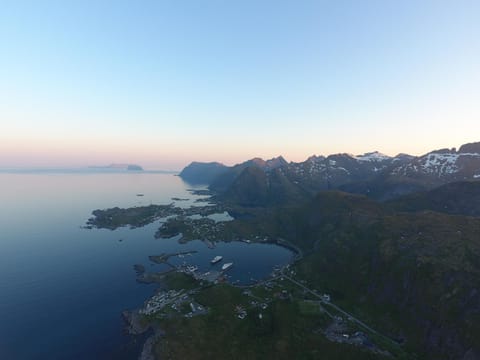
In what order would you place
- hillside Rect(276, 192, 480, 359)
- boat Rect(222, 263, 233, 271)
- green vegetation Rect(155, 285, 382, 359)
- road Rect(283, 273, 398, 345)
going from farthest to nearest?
boat Rect(222, 263, 233, 271), road Rect(283, 273, 398, 345), hillside Rect(276, 192, 480, 359), green vegetation Rect(155, 285, 382, 359)

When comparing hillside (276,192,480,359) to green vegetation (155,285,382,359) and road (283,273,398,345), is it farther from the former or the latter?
green vegetation (155,285,382,359)

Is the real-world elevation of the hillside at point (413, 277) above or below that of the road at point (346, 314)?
above

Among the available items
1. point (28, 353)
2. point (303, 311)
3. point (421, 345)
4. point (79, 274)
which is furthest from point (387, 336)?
point (79, 274)

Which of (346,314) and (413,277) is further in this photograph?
(413,277)

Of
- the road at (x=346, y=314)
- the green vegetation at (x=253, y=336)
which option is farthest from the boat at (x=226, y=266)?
the green vegetation at (x=253, y=336)

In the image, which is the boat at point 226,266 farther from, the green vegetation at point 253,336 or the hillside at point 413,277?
the hillside at point 413,277

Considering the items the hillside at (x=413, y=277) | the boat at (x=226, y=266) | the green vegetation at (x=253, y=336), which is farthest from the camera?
the boat at (x=226, y=266)

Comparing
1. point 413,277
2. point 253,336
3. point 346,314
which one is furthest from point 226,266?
point 413,277

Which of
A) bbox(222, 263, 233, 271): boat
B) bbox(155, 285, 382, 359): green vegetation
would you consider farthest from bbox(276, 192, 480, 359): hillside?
bbox(222, 263, 233, 271): boat

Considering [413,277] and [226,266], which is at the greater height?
[413,277]

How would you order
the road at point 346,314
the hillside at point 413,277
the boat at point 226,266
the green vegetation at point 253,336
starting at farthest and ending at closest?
the boat at point 226,266, the road at point 346,314, the hillside at point 413,277, the green vegetation at point 253,336

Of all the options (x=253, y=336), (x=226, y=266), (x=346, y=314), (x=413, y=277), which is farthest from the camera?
(x=226, y=266)

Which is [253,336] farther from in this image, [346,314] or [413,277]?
[413,277]
